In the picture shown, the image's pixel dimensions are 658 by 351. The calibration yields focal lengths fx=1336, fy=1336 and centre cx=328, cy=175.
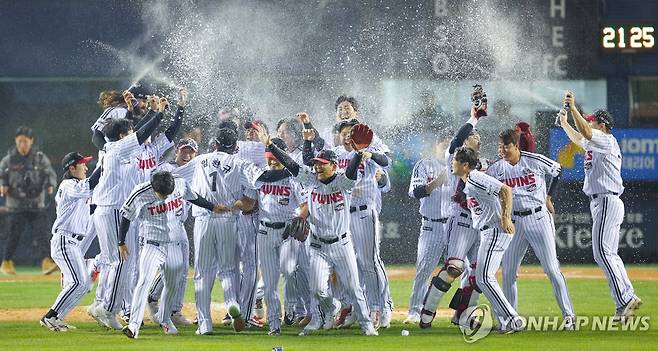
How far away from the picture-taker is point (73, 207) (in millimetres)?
11656

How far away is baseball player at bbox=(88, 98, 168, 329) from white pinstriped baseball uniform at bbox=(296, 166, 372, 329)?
171cm

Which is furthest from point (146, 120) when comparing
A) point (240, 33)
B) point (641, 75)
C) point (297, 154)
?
point (641, 75)

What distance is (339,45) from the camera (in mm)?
19438

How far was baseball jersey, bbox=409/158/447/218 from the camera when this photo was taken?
39.4 ft

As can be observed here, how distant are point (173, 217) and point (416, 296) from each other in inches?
96.5

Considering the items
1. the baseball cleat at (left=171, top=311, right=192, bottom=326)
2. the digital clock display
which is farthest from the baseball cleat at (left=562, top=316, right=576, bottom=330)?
the digital clock display

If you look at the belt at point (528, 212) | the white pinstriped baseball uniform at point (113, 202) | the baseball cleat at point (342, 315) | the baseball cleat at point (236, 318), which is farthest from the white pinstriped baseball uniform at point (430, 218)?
the white pinstriped baseball uniform at point (113, 202)

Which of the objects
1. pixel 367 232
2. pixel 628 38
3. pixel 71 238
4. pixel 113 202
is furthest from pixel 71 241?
pixel 628 38

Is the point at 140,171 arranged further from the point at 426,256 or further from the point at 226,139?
the point at 426,256

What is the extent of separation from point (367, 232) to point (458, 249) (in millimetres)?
842

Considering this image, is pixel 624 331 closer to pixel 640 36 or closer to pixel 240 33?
pixel 640 36

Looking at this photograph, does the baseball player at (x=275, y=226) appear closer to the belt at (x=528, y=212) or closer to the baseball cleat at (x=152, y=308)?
the baseball cleat at (x=152, y=308)

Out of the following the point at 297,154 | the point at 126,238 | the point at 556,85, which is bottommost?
the point at 126,238

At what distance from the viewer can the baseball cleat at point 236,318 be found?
1059cm
